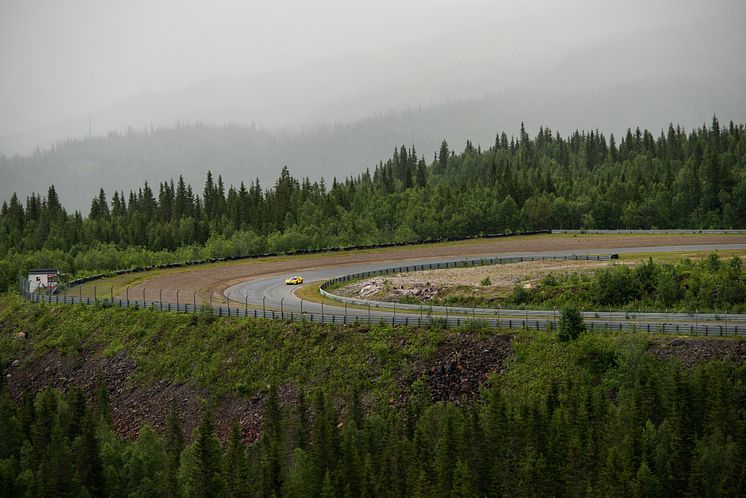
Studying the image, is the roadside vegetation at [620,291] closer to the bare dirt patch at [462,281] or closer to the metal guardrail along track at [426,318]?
the bare dirt patch at [462,281]

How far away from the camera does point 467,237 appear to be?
152 meters

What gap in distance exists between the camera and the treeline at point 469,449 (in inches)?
1864

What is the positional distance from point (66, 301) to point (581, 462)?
70.8m

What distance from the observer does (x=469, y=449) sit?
51.2m

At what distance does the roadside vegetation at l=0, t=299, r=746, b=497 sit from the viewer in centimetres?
4838

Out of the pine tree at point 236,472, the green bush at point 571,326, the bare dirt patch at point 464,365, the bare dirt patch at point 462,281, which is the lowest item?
the pine tree at point 236,472

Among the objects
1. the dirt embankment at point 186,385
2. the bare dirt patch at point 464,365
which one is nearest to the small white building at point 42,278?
the dirt embankment at point 186,385

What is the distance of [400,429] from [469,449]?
10017 mm

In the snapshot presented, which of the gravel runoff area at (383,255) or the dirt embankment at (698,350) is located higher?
the gravel runoff area at (383,255)

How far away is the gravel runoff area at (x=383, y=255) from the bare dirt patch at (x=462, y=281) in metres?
18.0

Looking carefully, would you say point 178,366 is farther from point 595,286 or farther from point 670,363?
point 670,363

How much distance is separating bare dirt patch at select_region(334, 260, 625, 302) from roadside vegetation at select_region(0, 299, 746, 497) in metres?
16.4

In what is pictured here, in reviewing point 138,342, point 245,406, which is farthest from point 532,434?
point 138,342

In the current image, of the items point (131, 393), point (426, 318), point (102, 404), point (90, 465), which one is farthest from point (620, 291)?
point (90, 465)
